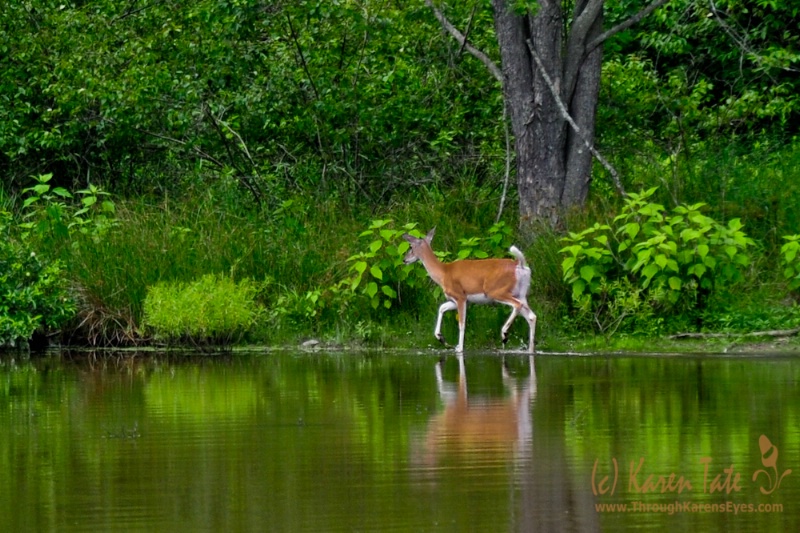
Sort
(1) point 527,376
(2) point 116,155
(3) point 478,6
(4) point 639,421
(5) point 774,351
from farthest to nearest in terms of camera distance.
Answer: (2) point 116,155 < (3) point 478,6 < (5) point 774,351 < (1) point 527,376 < (4) point 639,421

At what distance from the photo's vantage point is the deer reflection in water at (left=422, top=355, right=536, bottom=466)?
31.8 ft

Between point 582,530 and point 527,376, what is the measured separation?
687 centimetres

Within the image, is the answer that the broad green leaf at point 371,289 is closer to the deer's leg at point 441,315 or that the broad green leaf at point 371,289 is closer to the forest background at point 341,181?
the forest background at point 341,181

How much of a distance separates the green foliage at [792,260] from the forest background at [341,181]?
32mm

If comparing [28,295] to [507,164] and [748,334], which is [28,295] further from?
[748,334]

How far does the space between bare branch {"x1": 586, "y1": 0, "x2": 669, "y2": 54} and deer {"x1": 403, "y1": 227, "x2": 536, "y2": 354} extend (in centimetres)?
337

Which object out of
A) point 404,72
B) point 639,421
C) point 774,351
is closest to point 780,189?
point 774,351

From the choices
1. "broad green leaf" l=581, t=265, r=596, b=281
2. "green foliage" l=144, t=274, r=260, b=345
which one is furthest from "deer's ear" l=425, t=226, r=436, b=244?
"green foliage" l=144, t=274, r=260, b=345

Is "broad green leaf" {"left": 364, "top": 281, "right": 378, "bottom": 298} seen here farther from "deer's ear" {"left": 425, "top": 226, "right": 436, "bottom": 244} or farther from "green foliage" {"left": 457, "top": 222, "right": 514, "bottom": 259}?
"green foliage" {"left": 457, "top": 222, "right": 514, "bottom": 259}

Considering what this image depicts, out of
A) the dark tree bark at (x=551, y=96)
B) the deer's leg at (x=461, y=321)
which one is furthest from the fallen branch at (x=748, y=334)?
the dark tree bark at (x=551, y=96)

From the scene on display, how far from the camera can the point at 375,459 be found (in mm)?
9500

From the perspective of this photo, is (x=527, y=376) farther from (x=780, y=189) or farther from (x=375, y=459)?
(x=780, y=189)

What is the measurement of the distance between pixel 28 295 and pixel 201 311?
7.06ft

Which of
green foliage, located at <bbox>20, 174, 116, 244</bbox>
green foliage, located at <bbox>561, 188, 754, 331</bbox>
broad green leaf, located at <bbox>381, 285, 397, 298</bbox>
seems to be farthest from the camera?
green foliage, located at <bbox>20, 174, 116, 244</bbox>
